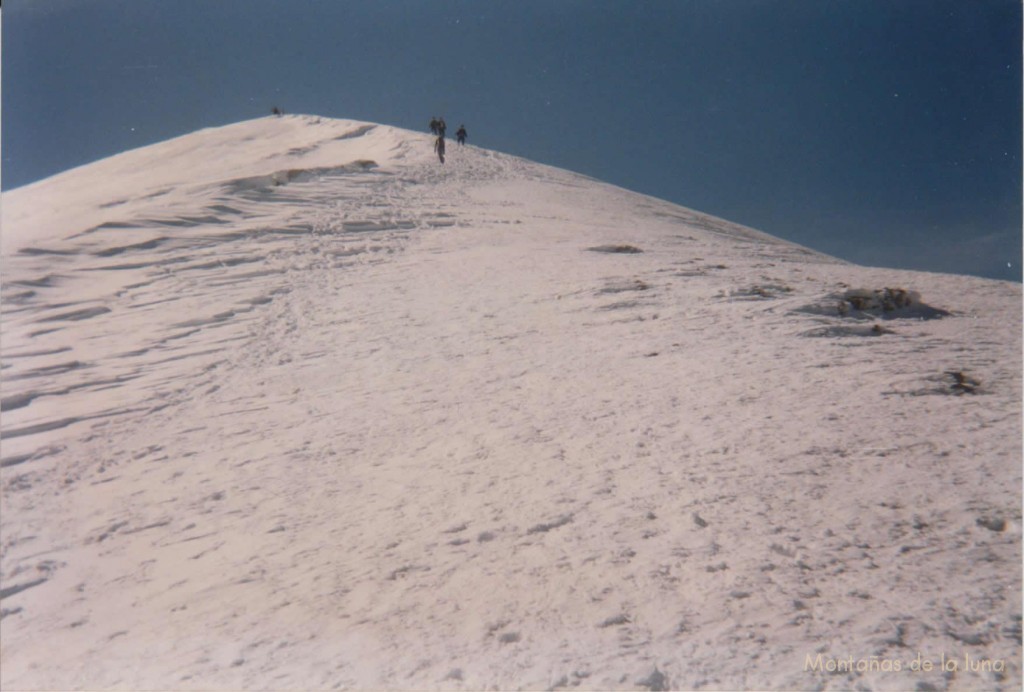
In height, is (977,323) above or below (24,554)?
above

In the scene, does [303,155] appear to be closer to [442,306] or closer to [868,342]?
[442,306]

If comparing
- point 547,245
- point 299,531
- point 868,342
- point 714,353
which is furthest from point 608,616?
point 547,245

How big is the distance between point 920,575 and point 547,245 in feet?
32.7

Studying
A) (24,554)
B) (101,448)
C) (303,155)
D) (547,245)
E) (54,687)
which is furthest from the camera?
(303,155)

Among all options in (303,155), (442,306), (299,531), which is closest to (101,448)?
(299,531)

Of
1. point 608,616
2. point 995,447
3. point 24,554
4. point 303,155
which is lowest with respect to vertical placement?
point 24,554

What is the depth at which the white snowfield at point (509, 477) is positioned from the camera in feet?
11.4

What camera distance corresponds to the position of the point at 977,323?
8.13 metres

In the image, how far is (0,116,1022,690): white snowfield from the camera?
347 centimetres

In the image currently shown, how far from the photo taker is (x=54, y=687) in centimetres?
353

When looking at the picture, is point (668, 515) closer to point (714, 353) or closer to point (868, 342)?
point (714, 353)

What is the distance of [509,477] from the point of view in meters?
5.15

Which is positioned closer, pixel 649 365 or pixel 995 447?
pixel 995 447

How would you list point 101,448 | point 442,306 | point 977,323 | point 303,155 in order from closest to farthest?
point 101,448
point 977,323
point 442,306
point 303,155
